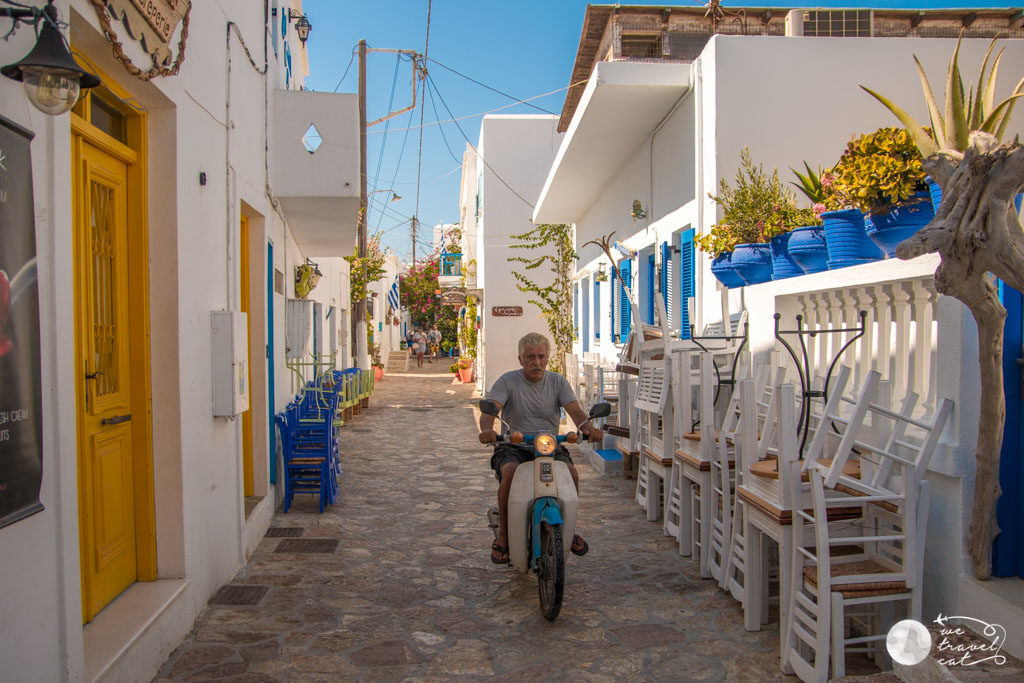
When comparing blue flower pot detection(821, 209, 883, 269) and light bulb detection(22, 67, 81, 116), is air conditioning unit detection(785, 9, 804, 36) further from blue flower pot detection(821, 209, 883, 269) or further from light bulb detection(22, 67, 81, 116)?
light bulb detection(22, 67, 81, 116)

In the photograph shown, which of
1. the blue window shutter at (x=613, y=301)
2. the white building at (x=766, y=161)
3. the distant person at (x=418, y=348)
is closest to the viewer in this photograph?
the white building at (x=766, y=161)

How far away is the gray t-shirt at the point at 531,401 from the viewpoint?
511cm

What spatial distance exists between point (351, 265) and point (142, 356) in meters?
14.8

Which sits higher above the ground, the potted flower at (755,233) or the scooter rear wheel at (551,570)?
the potted flower at (755,233)

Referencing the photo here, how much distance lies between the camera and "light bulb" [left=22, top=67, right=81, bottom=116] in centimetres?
237

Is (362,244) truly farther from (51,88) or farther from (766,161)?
(51,88)

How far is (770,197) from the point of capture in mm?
6445

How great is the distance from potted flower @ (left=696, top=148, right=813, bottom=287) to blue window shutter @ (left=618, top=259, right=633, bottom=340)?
4.33 m

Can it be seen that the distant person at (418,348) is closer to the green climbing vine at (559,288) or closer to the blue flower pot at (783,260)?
the green climbing vine at (559,288)

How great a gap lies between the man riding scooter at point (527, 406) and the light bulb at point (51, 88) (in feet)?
9.95

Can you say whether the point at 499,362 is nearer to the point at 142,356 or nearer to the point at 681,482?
the point at 681,482

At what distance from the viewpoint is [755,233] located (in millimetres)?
6207

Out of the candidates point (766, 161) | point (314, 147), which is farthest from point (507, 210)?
point (766, 161)

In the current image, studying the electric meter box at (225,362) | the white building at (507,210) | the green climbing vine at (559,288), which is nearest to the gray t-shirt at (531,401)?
the electric meter box at (225,362)
